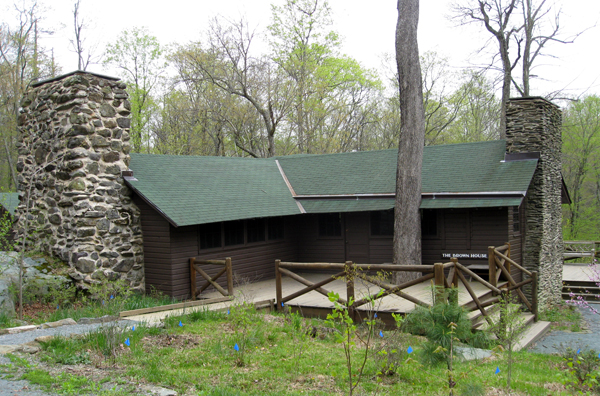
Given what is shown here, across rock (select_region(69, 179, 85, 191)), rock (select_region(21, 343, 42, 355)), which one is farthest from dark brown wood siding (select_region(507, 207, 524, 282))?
rock (select_region(21, 343, 42, 355))

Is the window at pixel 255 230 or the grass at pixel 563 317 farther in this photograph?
the window at pixel 255 230

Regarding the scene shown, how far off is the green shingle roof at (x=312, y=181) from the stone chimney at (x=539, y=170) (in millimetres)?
695

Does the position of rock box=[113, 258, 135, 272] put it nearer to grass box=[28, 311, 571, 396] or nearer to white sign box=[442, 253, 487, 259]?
grass box=[28, 311, 571, 396]

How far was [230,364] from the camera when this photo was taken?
629 cm

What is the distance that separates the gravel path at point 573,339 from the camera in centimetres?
1027

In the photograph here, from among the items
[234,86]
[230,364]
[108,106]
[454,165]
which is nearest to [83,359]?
[230,364]

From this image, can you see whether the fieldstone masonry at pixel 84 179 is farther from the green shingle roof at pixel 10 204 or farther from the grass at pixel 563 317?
the grass at pixel 563 317

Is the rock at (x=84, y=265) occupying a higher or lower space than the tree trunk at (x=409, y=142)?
lower

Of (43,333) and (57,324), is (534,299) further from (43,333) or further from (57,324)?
(43,333)

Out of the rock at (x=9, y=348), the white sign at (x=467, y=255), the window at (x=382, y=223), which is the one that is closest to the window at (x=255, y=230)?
the window at (x=382, y=223)

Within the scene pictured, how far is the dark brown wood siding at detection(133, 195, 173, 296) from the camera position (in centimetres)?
1148

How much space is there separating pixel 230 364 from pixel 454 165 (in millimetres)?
10305

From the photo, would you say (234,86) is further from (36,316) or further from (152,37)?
(36,316)

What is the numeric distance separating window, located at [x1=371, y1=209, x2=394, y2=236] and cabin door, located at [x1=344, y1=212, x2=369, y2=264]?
21 centimetres
